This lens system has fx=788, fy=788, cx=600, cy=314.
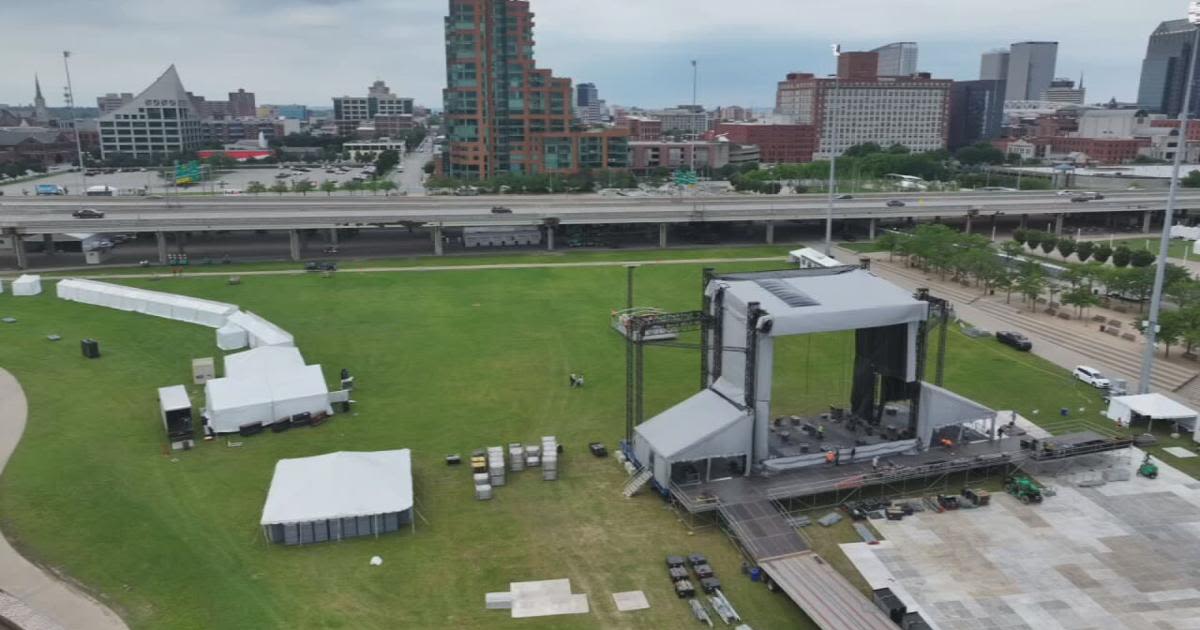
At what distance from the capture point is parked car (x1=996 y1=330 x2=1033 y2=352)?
171ft

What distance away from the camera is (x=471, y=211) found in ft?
302

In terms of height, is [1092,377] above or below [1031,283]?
below

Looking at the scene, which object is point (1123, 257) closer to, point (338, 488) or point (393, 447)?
point (393, 447)

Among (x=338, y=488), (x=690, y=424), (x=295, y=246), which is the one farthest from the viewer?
(x=295, y=246)

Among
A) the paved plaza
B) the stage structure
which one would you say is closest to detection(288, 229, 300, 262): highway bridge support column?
the stage structure

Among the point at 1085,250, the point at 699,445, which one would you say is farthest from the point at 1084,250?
the point at 699,445

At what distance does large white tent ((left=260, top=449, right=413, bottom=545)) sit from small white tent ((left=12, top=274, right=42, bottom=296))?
4816 cm

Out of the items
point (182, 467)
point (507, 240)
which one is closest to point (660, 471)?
point (182, 467)

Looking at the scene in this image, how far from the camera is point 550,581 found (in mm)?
26812

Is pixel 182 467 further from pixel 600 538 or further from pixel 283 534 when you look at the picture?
pixel 600 538

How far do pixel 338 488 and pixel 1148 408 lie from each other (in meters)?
38.4

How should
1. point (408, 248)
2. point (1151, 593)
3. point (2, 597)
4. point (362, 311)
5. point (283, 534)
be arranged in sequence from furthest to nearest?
point (408, 248), point (362, 311), point (283, 534), point (1151, 593), point (2, 597)

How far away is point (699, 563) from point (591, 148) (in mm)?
138141

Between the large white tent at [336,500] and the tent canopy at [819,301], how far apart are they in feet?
52.5
